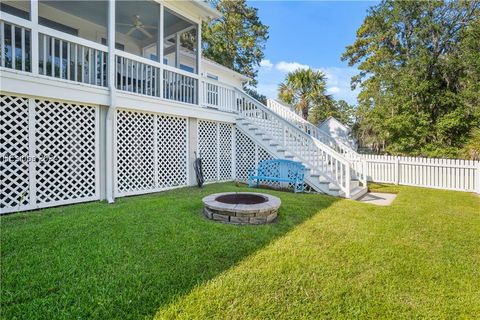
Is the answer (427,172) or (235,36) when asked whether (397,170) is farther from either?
(235,36)

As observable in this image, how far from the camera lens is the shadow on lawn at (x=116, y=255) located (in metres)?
2.35

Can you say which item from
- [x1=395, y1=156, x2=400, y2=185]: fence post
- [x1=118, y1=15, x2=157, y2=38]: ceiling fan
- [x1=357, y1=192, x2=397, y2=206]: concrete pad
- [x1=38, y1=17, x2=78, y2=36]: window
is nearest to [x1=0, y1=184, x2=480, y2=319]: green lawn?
[x1=357, y1=192, x2=397, y2=206]: concrete pad

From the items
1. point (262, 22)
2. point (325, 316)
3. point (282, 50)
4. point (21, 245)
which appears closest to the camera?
point (325, 316)

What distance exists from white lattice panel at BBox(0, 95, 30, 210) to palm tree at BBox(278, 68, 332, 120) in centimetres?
1846

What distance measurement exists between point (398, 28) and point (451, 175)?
955cm

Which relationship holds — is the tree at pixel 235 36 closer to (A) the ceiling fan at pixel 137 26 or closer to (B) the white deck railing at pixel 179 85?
(A) the ceiling fan at pixel 137 26

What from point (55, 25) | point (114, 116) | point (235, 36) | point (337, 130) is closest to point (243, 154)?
point (114, 116)

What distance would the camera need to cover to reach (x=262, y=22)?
76.6ft

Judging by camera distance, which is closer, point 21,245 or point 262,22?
point 21,245

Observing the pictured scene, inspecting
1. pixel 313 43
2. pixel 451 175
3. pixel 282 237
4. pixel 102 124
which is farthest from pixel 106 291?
pixel 313 43

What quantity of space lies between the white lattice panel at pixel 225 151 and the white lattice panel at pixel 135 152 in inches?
109

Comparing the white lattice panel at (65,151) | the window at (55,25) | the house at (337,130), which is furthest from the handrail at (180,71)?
the house at (337,130)

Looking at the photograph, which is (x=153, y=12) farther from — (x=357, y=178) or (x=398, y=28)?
(x=398, y=28)

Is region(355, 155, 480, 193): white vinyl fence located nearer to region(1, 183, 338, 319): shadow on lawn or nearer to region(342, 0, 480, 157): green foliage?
region(342, 0, 480, 157): green foliage
